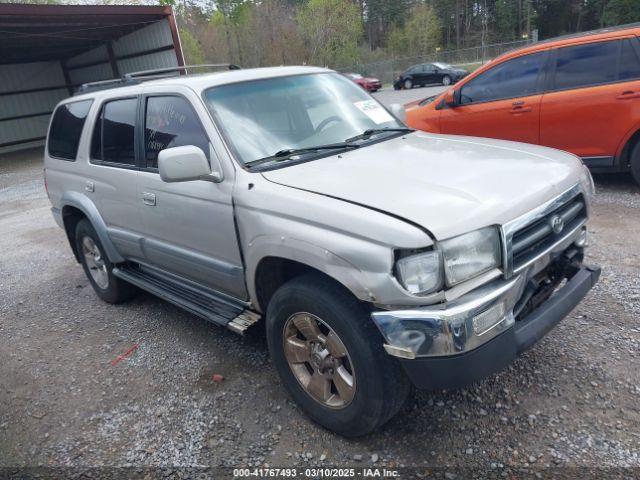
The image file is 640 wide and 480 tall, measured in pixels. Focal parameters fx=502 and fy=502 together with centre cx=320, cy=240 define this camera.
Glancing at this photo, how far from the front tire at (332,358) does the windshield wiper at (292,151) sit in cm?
79

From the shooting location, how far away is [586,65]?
598cm

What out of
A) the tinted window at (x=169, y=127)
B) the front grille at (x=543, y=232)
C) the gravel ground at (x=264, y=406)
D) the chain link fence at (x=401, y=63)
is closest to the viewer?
the front grille at (x=543, y=232)

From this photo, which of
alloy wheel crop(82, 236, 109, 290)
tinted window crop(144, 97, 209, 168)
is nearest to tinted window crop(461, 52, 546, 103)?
tinted window crop(144, 97, 209, 168)

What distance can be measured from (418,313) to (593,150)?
4.93 metres

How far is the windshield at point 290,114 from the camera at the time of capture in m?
3.14

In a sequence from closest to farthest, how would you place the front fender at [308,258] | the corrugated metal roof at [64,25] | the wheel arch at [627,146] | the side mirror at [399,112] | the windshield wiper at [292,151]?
1. the front fender at [308,258]
2. the windshield wiper at [292,151]
3. the side mirror at [399,112]
4. the wheel arch at [627,146]
5. the corrugated metal roof at [64,25]

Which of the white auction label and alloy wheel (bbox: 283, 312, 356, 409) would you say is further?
the white auction label

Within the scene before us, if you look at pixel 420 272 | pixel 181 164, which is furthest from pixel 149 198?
pixel 420 272

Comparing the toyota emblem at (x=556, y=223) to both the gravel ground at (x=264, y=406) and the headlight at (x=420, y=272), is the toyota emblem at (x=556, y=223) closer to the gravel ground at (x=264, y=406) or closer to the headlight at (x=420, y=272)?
the headlight at (x=420, y=272)

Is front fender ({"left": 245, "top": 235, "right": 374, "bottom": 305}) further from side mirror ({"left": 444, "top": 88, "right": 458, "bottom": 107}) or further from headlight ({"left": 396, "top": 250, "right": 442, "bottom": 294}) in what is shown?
side mirror ({"left": 444, "top": 88, "right": 458, "bottom": 107})

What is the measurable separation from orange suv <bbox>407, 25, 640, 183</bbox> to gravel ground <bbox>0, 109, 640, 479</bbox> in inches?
70.5

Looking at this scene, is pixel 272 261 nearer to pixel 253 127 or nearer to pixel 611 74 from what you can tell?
pixel 253 127

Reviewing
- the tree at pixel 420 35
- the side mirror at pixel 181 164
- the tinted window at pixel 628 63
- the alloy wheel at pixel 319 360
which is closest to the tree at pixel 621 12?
the tree at pixel 420 35

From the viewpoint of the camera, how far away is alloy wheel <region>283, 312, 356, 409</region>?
101 inches
